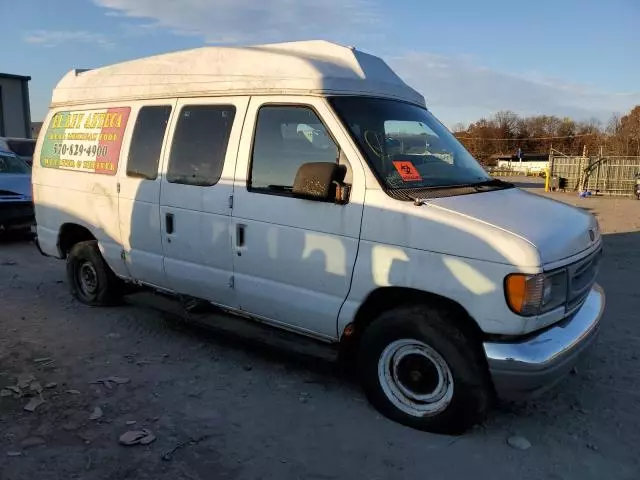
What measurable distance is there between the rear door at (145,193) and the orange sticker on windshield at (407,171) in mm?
2239

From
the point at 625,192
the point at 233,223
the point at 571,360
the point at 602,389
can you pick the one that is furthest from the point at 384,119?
the point at 625,192

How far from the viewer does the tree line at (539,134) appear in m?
59.6

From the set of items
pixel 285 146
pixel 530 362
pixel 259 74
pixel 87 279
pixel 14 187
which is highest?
pixel 259 74

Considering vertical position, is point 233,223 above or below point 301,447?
above

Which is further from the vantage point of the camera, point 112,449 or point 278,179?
point 278,179

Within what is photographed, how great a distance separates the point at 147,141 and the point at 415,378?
3243mm

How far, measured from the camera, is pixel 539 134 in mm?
90562

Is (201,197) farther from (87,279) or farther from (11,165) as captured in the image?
(11,165)

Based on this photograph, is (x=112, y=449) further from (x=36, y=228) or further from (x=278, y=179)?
(x=36, y=228)

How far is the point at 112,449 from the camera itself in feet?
11.1

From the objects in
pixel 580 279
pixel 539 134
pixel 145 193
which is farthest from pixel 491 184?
pixel 539 134

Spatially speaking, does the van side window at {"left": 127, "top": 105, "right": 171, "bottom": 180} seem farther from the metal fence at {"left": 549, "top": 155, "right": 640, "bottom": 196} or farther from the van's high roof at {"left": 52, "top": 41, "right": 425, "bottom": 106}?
the metal fence at {"left": 549, "top": 155, "right": 640, "bottom": 196}

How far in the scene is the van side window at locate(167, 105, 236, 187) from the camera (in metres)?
4.52

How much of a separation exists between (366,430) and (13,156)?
1070cm
